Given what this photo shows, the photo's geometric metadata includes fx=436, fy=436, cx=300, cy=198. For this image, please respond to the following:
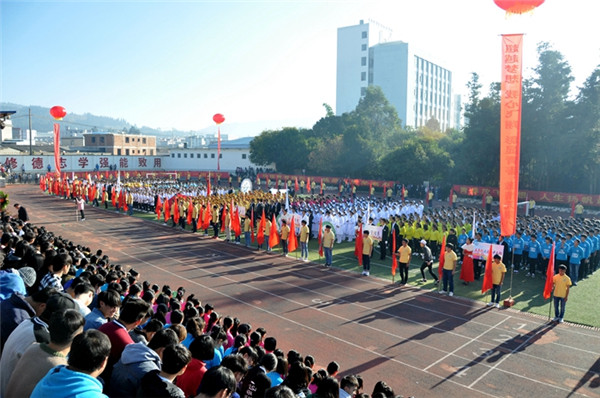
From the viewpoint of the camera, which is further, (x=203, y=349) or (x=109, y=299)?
(x=109, y=299)

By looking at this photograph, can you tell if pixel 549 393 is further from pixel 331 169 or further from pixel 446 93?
pixel 446 93

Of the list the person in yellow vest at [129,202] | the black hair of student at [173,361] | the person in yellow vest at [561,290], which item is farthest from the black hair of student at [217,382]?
the person in yellow vest at [129,202]

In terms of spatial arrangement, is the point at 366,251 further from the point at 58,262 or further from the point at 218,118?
the point at 218,118

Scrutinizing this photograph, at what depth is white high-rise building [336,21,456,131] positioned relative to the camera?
6481 cm

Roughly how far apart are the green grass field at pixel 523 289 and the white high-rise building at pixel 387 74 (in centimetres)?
5226

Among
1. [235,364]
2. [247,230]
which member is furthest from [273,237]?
[235,364]

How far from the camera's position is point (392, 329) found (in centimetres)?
1022

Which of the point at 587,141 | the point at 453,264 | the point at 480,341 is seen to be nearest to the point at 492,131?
the point at 587,141

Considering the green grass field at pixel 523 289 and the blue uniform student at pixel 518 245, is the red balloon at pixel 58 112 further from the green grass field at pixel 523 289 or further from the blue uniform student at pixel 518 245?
the blue uniform student at pixel 518 245

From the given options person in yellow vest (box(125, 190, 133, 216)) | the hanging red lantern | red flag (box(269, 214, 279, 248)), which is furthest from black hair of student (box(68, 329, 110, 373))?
person in yellow vest (box(125, 190, 133, 216))

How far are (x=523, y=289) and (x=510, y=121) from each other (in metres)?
5.39

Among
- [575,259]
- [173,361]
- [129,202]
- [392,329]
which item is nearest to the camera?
[173,361]

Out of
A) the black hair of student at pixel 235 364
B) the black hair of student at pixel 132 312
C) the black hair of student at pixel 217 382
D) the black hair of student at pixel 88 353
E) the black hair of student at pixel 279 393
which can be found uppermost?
the black hair of student at pixel 88 353

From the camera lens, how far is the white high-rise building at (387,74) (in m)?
64.8
